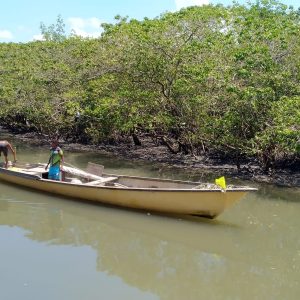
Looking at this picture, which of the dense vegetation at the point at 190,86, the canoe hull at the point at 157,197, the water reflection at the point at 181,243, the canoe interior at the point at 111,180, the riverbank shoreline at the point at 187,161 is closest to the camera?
the water reflection at the point at 181,243

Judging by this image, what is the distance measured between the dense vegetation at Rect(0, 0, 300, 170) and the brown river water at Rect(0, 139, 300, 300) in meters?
2.52

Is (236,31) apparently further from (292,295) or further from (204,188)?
(292,295)

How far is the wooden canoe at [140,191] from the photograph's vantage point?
8.95 metres

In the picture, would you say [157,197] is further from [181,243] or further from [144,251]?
[144,251]

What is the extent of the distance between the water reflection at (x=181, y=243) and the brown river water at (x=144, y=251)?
0.6 inches

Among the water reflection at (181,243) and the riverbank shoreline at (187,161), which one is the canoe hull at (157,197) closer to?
the water reflection at (181,243)

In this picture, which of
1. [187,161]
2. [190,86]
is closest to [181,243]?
[190,86]

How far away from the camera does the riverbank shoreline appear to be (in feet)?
43.7

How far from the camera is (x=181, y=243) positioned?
27.6 feet

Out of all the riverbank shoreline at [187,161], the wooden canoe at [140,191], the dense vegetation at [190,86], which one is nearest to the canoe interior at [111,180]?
the wooden canoe at [140,191]

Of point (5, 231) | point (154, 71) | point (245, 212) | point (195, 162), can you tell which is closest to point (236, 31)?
point (154, 71)

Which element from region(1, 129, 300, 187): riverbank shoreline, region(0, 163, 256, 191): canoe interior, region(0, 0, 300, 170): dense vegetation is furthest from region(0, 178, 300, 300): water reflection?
region(0, 0, 300, 170): dense vegetation

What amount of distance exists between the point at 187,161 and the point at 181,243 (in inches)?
313

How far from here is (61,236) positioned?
884cm
